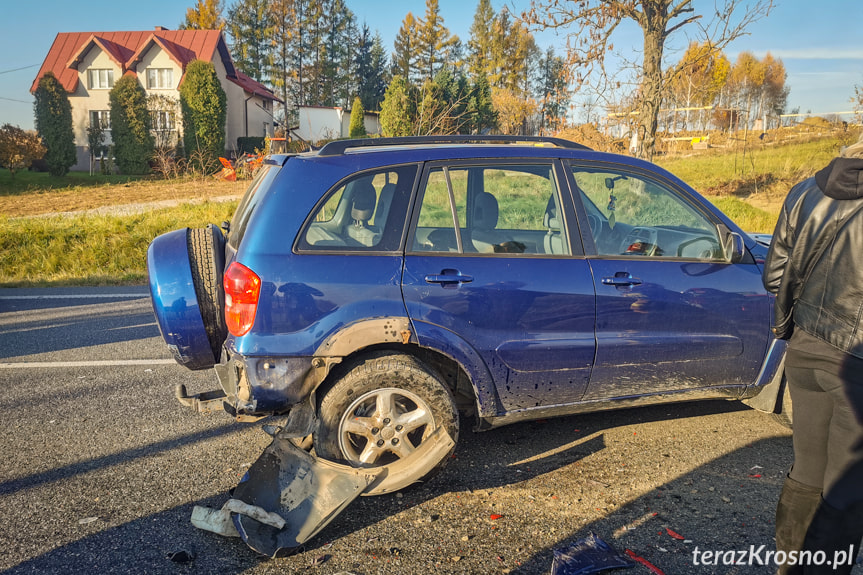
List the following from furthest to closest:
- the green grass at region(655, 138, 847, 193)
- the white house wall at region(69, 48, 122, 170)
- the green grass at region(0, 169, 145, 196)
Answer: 1. the white house wall at region(69, 48, 122, 170)
2. the green grass at region(0, 169, 145, 196)
3. the green grass at region(655, 138, 847, 193)

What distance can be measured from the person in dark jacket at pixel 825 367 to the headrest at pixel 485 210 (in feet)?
6.27

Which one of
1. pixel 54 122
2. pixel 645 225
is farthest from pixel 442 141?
pixel 54 122

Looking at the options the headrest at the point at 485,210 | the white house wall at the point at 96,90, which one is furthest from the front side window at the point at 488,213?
the white house wall at the point at 96,90

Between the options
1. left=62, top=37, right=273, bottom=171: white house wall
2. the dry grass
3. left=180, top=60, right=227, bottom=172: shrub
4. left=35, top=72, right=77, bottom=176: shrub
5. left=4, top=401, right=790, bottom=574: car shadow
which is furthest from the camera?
left=62, top=37, right=273, bottom=171: white house wall

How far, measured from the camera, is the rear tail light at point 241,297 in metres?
3.21

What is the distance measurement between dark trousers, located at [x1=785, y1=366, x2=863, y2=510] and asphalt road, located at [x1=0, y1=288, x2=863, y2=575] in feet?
2.19

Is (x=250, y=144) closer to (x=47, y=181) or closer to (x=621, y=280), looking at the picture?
(x=47, y=181)

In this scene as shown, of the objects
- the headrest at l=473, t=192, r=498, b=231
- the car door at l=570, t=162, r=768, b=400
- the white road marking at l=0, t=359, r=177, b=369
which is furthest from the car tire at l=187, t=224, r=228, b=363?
the white road marking at l=0, t=359, r=177, b=369

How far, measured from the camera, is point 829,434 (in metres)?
2.30

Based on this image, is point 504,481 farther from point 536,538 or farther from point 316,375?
point 316,375

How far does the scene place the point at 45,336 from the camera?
21.8 feet

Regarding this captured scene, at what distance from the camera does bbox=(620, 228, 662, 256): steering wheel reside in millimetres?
3881

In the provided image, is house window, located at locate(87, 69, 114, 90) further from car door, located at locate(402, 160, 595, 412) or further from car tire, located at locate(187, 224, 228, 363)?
car door, located at locate(402, 160, 595, 412)

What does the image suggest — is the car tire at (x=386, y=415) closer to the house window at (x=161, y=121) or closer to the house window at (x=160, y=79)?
the house window at (x=161, y=121)
